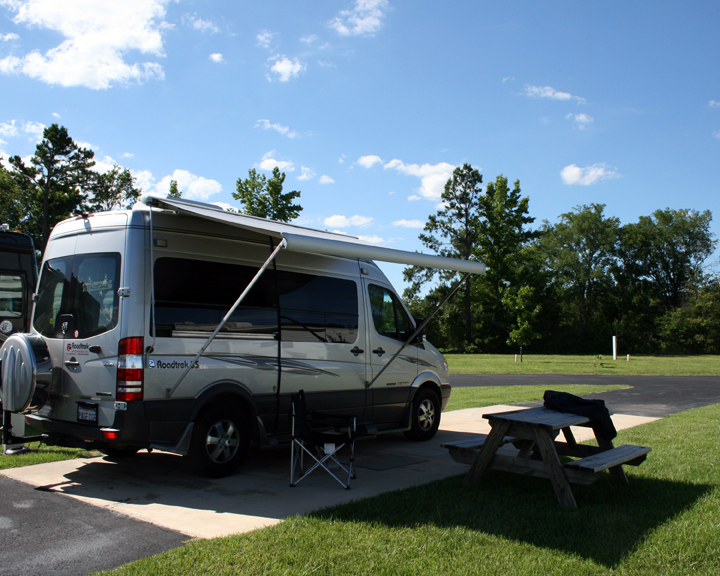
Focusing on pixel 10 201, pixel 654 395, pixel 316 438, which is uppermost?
pixel 10 201

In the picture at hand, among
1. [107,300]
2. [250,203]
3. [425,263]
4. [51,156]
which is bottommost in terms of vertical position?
[107,300]

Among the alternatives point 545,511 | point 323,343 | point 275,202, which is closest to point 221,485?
point 323,343

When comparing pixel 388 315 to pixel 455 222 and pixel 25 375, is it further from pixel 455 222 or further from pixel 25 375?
pixel 455 222

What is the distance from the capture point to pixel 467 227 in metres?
57.4

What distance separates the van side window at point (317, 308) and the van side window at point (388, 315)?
0.41 metres

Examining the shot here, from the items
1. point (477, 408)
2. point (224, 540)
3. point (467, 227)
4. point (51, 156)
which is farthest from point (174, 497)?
point (467, 227)

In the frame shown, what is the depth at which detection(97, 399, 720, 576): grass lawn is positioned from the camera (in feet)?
12.1

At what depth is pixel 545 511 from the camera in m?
4.86

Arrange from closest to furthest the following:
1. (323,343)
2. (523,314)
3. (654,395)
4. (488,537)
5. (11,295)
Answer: (488,537)
(323,343)
(11,295)
(654,395)
(523,314)

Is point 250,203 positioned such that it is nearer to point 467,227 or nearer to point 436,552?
point 467,227

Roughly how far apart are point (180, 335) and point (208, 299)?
517 mm

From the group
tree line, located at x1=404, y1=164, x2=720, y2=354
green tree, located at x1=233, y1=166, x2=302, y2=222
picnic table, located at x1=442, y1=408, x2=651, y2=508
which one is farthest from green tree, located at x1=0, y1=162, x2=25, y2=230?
picnic table, located at x1=442, y1=408, x2=651, y2=508

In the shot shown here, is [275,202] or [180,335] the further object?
[275,202]

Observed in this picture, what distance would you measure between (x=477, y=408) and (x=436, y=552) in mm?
8475
